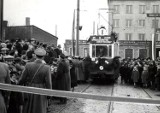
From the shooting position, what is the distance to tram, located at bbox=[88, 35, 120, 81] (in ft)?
60.4

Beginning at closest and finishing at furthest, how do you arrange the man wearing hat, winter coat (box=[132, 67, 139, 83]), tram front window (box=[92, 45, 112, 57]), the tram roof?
the man wearing hat, winter coat (box=[132, 67, 139, 83]), tram front window (box=[92, 45, 112, 57]), the tram roof

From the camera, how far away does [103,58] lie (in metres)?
18.6

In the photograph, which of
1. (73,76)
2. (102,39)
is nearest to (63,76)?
(73,76)

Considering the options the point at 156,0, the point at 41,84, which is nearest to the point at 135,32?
the point at 156,0

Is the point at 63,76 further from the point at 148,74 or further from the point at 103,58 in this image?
the point at 103,58

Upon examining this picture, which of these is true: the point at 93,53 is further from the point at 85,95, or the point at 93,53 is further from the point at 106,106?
the point at 85,95

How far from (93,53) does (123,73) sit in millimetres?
2579

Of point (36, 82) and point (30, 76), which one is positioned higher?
point (30, 76)

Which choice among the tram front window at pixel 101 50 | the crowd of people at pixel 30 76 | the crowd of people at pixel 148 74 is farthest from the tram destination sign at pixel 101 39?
the crowd of people at pixel 30 76

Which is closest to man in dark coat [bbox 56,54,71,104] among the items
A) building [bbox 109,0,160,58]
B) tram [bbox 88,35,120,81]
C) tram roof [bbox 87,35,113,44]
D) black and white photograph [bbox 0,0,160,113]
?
black and white photograph [bbox 0,0,160,113]

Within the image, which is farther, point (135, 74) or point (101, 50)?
point (101, 50)

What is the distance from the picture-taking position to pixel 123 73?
67.8ft

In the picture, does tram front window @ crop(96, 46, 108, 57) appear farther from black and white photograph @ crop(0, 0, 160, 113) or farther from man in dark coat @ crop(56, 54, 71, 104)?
man in dark coat @ crop(56, 54, 71, 104)

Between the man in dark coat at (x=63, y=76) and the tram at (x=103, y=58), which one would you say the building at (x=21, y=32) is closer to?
the tram at (x=103, y=58)
